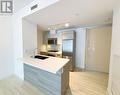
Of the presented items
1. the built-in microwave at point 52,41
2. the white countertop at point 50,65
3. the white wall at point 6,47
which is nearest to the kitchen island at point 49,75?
the white countertop at point 50,65

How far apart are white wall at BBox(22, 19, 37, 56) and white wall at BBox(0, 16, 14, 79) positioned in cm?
81

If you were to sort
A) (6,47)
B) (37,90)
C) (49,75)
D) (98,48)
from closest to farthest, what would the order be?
1. (49,75)
2. (37,90)
3. (6,47)
4. (98,48)

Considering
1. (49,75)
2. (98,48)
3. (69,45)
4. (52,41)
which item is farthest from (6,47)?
(98,48)

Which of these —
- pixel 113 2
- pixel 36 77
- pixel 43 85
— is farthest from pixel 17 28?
pixel 113 2

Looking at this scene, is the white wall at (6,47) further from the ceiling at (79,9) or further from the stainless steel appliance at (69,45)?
the stainless steel appliance at (69,45)

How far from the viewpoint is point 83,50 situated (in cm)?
477

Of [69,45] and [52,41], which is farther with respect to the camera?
[52,41]

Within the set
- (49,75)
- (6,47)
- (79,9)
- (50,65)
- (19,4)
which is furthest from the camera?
(6,47)

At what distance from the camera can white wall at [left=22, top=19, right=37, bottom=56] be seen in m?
3.28

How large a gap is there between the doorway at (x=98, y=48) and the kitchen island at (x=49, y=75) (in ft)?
7.50

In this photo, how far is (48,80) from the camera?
8.31 ft

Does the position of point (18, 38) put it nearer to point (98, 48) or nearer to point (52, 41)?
point (52, 41)

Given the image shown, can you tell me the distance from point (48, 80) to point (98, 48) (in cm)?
295

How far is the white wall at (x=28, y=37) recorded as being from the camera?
10.8 feet
